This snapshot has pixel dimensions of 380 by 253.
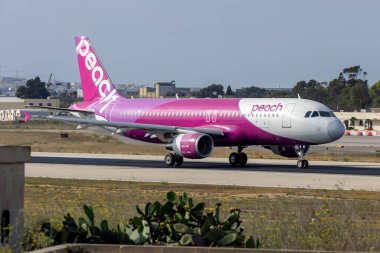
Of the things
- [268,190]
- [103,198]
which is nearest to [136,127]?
[268,190]

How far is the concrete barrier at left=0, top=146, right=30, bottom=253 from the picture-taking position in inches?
535

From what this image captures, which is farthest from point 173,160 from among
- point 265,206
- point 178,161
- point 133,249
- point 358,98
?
point 358,98

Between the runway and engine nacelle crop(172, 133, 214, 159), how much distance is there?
72cm

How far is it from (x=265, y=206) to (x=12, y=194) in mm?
11744

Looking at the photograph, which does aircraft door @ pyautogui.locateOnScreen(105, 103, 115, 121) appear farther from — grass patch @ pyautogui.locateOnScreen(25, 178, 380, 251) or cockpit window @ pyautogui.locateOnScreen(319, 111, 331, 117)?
grass patch @ pyautogui.locateOnScreen(25, 178, 380, 251)

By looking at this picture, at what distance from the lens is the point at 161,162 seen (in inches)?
1972

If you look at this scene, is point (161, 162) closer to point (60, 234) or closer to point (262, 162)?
point (262, 162)

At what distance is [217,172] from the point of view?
138 feet

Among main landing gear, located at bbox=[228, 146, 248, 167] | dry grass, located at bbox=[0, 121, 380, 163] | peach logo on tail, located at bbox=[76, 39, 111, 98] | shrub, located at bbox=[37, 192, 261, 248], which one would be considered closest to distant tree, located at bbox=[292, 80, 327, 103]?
dry grass, located at bbox=[0, 121, 380, 163]

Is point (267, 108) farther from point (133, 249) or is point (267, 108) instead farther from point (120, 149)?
point (133, 249)

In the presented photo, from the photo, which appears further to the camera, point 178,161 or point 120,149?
point 120,149

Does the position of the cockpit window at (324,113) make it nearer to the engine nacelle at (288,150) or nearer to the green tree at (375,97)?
the engine nacelle at (288,150)

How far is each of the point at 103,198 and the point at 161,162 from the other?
71.9 ft

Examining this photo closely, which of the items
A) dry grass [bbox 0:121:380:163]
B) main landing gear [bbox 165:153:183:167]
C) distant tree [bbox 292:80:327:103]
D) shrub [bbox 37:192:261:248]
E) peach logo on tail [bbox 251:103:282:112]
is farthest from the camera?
distant tree [bbox 292:80:327:103]
